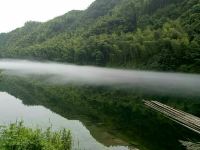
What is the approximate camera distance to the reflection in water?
1066 inches

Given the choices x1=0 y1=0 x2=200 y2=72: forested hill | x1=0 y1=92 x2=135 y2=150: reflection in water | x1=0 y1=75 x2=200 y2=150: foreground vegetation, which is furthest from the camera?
x1=0 y1=0 x2=200 y2=72: forested hill

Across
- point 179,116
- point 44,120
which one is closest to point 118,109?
point 44,120

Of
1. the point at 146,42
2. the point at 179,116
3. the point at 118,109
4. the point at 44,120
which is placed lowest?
the point at 44,120

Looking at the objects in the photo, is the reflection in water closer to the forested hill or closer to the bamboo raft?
the bamboo raft

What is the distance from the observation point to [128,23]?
458 feet

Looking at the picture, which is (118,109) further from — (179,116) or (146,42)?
(146,42)

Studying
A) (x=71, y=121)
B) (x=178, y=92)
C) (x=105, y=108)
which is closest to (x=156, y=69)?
(x=178, y=92)

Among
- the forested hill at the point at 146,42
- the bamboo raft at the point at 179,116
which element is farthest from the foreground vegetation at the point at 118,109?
A: the forested hill at the point at 146,42

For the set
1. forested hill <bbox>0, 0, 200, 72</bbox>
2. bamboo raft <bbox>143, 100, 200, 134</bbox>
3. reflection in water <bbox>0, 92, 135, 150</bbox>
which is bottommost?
reflection in water <bbox>0, 92, 135, 150</bbox>

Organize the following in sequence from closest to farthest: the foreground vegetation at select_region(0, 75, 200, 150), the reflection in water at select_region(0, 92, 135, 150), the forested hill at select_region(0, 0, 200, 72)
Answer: the reflection in water at select_region(0, 92, 135, 150) < the foreground vegetation at select_region(0, 75, 200, 150) < the forested hill at select_region(0, 0, 200, 72)

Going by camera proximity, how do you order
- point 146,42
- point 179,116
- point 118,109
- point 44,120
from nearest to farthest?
point 179,116, point 44,120, point 118,109, point 146,42

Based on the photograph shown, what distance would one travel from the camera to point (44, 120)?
36094 millimetres

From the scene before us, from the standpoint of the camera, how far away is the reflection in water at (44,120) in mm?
27073

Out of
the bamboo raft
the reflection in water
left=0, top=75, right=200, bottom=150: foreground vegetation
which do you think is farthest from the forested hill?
the reflection in water
